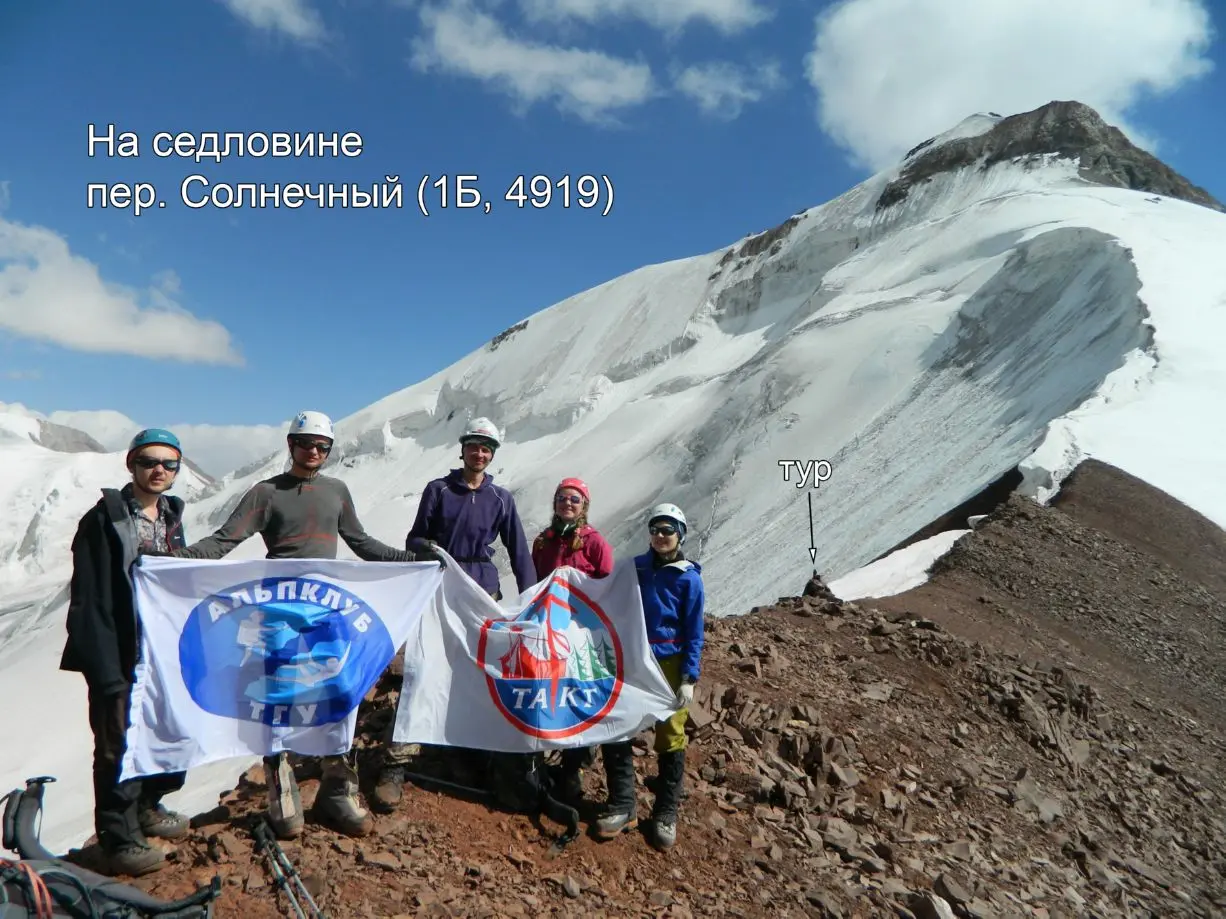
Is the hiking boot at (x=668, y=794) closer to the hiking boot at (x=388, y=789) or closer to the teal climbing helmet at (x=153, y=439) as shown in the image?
the hiking boot at (x=388, y=789)

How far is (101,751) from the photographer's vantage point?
12.2 feet

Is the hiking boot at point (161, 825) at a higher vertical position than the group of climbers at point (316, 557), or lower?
lower

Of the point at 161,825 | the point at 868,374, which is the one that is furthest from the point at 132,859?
the point at 868,374

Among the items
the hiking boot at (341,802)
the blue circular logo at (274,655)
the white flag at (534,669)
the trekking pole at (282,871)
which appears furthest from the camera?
the white flag at (534,669)

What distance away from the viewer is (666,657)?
476 cm

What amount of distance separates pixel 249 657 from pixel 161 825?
0.85m

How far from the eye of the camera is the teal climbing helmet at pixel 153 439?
373 centimetres

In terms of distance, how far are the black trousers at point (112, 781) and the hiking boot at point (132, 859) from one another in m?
0.02

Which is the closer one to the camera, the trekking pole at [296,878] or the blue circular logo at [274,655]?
the trekking pole at [296,878]

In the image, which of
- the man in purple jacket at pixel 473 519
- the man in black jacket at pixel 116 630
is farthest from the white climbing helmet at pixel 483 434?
the man in black jacket at pixel 116 630

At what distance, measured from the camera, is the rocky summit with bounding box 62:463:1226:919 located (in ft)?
12.8

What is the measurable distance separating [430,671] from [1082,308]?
88.4 ft

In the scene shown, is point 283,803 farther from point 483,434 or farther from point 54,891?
point 483,434

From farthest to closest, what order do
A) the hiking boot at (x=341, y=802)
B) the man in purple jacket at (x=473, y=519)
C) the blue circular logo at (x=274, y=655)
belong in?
the man in purple jacket at (x=473, y=519)
the blue circular logo at (x=274, y=655)
the hiking boot at (x=341, y=802)
